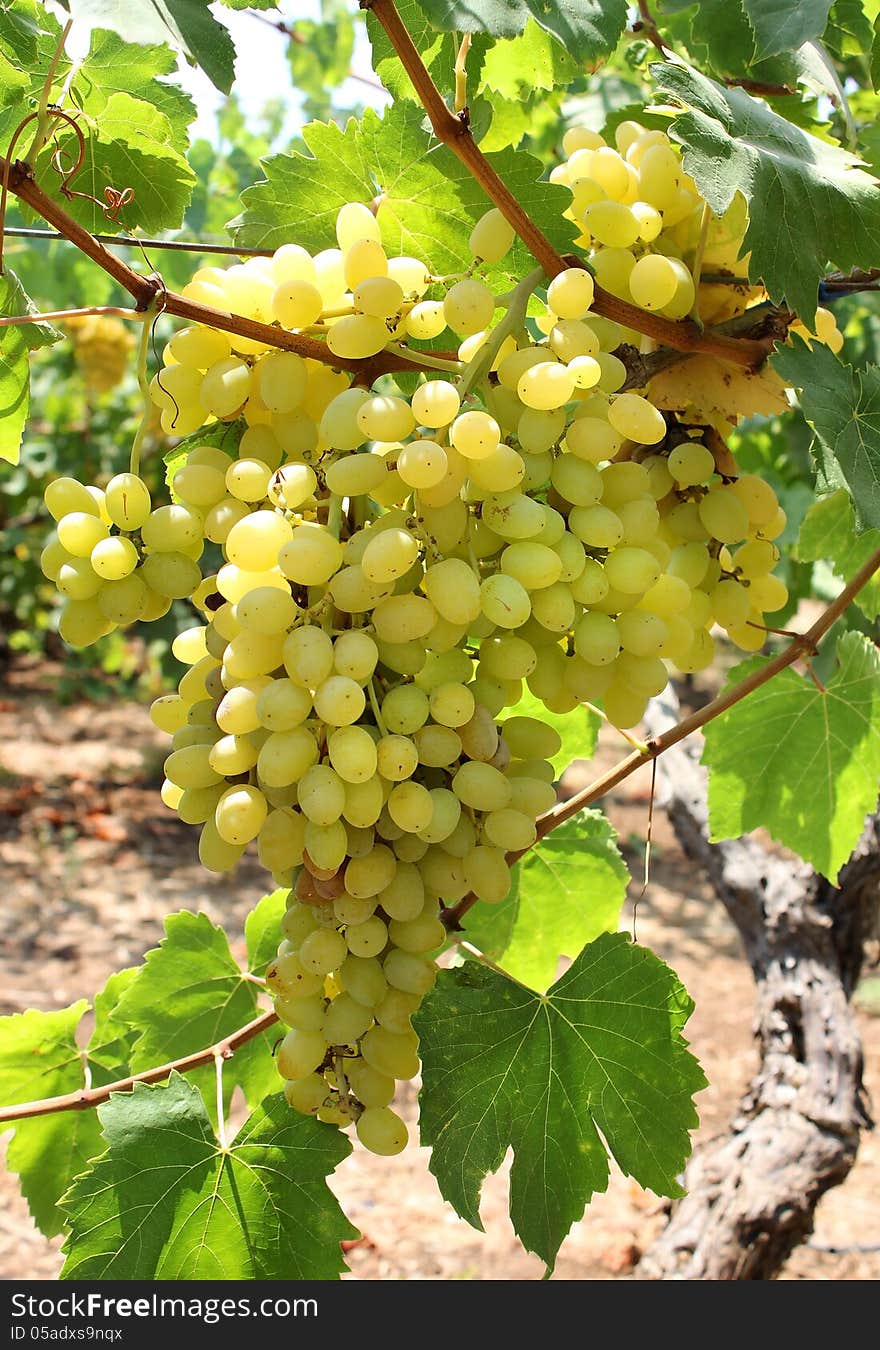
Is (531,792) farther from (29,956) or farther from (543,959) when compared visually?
(29,956)

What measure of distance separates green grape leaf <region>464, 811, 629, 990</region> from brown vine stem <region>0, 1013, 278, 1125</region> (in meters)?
0.31

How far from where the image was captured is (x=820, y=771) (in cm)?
116

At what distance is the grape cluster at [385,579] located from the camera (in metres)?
0.63

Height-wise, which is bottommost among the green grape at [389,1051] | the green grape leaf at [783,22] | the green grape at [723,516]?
the green grape at [389,1051]

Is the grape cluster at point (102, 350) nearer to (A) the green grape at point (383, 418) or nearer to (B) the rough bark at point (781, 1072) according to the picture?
(B) the rough bark at point (781, 1072)

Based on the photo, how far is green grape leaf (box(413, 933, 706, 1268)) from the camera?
0.76 m

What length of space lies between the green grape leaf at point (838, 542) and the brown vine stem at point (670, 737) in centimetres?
25

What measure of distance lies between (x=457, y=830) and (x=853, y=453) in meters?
0.35

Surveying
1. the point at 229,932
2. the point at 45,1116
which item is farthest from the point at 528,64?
the point at 229,932

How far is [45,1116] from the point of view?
40.5 inches

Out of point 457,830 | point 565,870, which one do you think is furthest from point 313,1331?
point 565,870

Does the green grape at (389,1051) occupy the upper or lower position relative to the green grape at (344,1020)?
lower

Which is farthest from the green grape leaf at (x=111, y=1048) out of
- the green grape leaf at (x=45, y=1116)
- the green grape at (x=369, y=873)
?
the green grape at (x=369, y=873)

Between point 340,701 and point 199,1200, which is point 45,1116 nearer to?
point 199,1200
